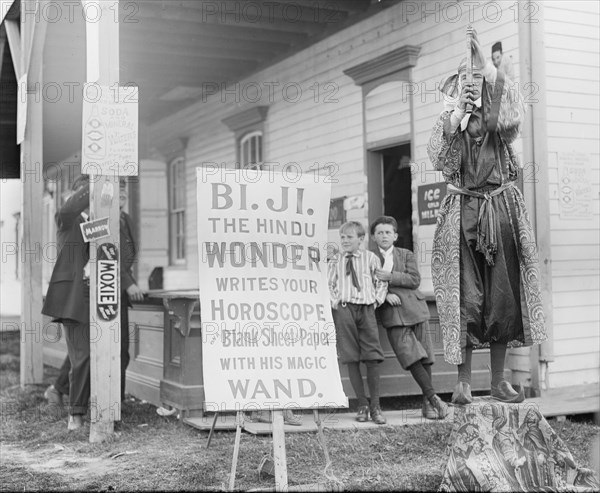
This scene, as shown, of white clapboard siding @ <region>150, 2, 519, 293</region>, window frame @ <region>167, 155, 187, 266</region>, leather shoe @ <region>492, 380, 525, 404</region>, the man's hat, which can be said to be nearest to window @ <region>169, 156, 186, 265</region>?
window frame @ <region>167, 155, 187, 266</region>

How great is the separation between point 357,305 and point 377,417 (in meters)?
0.91

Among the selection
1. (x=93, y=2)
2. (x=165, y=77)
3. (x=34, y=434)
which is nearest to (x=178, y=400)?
(x=34, y=434)

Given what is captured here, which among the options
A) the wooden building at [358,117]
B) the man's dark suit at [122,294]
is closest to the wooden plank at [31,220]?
the wooden building at [358,117]

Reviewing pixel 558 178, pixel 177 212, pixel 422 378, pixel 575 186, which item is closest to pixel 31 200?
pixel 422 378

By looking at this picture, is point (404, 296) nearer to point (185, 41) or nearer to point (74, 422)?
point (74, 422)

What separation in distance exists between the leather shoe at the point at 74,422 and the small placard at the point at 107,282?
1.03 metres

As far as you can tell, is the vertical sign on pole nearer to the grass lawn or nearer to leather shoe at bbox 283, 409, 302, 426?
the grass lawn

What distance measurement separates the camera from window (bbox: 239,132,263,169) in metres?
12.3

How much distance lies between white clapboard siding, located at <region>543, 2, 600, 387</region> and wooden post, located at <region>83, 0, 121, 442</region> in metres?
3.84

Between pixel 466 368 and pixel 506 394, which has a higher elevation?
pixel 466 368

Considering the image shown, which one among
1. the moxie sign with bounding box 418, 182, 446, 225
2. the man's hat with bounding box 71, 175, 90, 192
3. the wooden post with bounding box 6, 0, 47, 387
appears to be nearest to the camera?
the man's hat with bounding box 71, 175, 90, 192

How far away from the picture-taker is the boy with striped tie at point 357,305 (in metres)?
6.62

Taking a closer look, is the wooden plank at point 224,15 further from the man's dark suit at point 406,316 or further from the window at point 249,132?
the man's dark suit at point 406,316

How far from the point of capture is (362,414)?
650 cm
